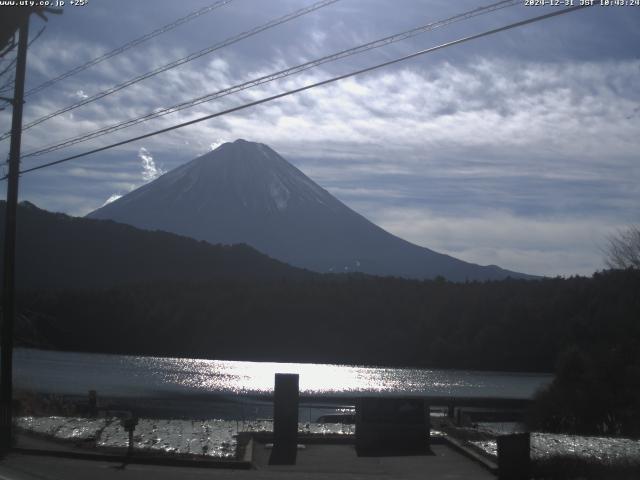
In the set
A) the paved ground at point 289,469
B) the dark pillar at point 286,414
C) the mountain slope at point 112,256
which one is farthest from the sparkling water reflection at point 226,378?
the paved ground at point 289,469

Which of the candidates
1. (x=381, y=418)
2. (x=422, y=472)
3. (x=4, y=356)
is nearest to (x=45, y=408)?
(x=4, y=356)

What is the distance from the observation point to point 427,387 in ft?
264

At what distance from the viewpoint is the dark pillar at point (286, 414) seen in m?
18.1

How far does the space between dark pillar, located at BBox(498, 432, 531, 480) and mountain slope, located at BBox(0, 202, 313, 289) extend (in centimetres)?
12544

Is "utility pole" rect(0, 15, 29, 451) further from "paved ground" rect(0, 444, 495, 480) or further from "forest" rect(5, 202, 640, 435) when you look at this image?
"forest" rect(5, 202, 640, 435)

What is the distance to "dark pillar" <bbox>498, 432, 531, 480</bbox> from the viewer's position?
13883 millimetres

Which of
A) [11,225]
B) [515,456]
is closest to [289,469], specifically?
[515,456]

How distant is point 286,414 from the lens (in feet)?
59.3

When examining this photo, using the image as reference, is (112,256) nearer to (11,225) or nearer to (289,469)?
(11,225)

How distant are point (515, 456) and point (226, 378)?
242 feet

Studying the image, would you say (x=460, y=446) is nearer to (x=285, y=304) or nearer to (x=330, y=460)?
(x=330, y=460)

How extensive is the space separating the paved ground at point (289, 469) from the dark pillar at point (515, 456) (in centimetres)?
101

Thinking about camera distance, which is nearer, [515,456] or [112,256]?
[515,456]

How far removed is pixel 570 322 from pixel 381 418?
6283cm
